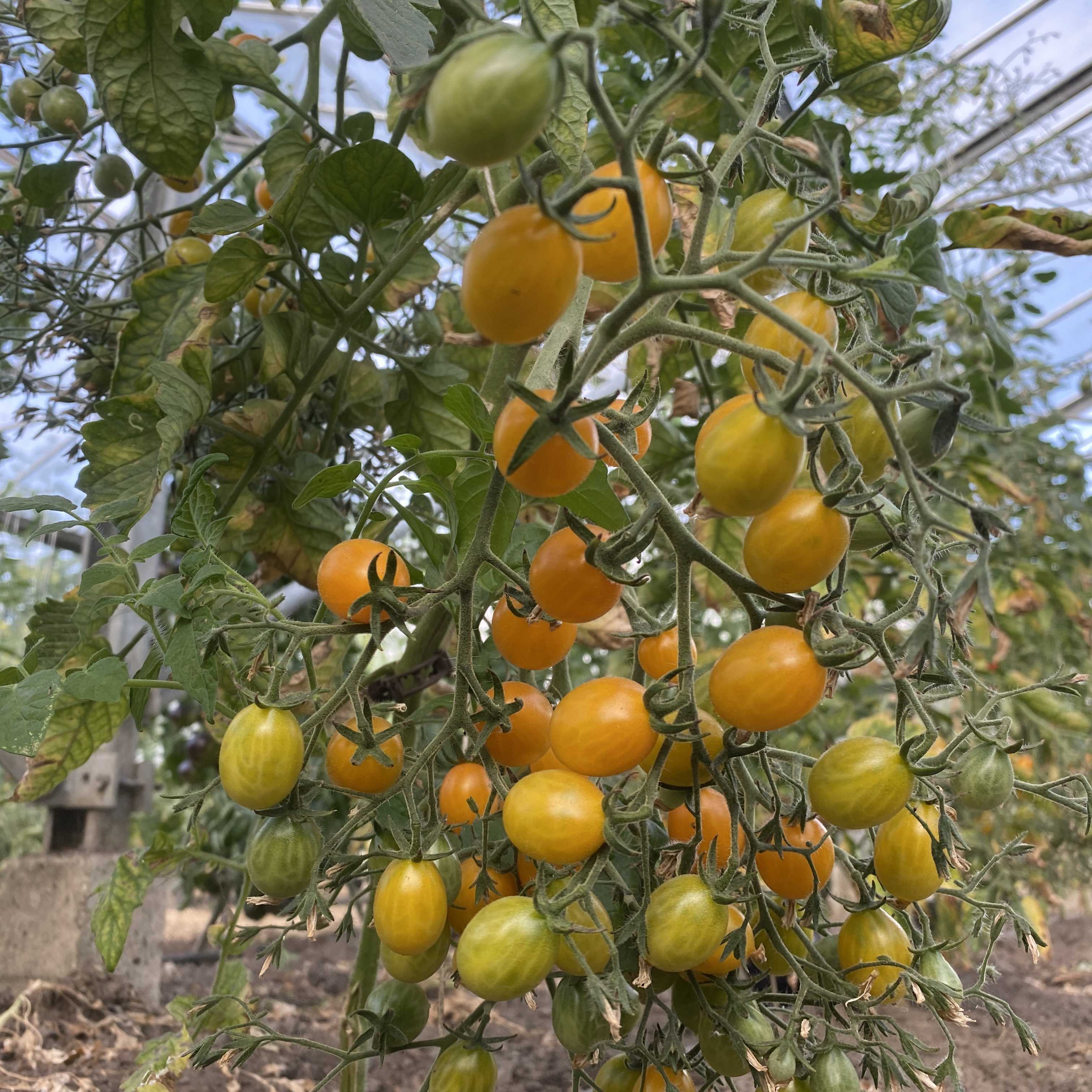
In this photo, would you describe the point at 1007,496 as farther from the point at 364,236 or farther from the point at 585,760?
the point at 585,760

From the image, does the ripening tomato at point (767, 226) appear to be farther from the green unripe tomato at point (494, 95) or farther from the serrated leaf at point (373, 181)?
the serrated leaf at point (373, 181)

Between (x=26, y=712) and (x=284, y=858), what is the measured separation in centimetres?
17

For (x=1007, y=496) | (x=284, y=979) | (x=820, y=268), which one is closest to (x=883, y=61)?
(x=820, y=268)

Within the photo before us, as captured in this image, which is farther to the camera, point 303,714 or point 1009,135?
point 1009,135

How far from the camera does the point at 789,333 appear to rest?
0.42 metres

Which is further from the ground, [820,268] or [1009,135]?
[1009,135]

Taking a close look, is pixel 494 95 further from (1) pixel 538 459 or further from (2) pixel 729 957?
(2) pixel 729 957

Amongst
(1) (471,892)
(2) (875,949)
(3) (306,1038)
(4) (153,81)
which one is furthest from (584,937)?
(3) (306,1038)

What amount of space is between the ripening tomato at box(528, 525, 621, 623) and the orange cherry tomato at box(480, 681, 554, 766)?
9cm

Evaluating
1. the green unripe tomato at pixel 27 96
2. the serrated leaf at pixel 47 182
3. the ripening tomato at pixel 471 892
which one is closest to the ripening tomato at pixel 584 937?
the ripening tomato at pixel 471 892

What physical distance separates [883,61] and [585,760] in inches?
22.3

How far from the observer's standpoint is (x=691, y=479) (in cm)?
133

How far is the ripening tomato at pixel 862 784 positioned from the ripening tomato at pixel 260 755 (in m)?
0.27

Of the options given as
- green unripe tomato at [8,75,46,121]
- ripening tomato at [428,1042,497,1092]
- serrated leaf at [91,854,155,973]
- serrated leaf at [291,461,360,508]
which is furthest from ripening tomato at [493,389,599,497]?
green unripe tomato at [8,75,46,121]
